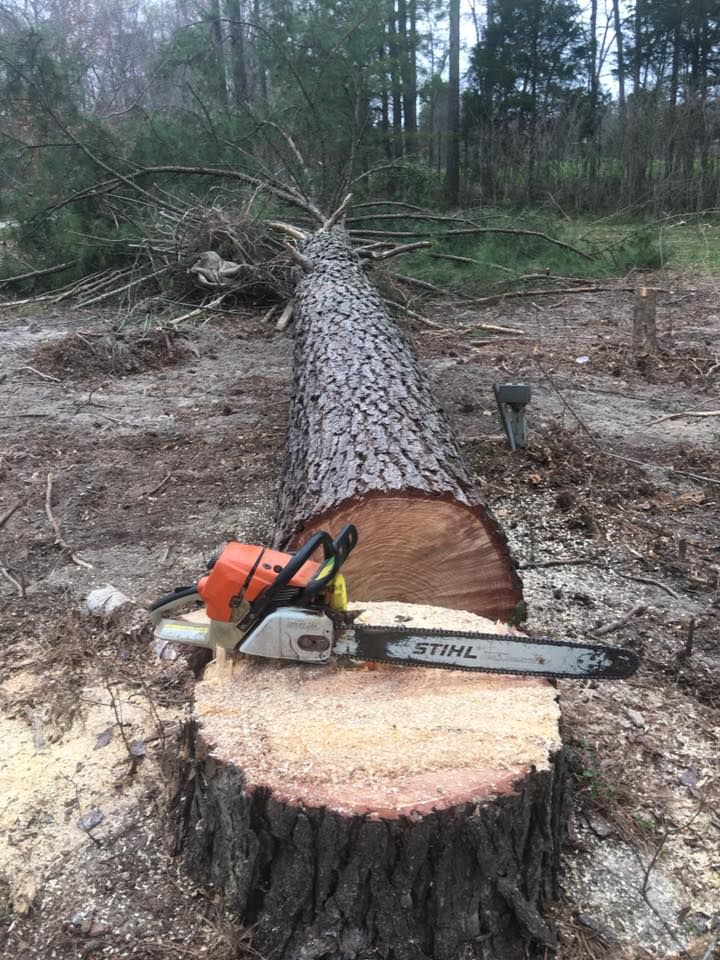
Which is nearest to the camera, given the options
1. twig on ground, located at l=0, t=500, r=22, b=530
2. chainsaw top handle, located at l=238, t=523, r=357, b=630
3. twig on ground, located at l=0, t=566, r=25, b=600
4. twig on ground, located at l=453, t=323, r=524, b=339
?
chainsaw top handle, located at l=238, t=523, r=357, b=630

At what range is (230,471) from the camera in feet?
14.2

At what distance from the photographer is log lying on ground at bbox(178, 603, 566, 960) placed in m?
1.55

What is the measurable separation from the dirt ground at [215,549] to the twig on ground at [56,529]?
15 millimetres

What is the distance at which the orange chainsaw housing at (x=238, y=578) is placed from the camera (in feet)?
5.84

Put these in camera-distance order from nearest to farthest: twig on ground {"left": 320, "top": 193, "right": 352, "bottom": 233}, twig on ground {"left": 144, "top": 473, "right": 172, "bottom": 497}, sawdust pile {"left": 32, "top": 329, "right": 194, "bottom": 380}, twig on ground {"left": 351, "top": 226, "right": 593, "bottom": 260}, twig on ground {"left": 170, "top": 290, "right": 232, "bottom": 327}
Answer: twig on ground {"left": 144, "top": 473, "right": 172, "bottom": 497}
sawdust pile {"left": 32, "top": 329, "right": 194, "bottom": 380}
twig on ground {"left": 170, "top": 290, "right": 232, "bottom": 327}
twig on ground {"left": 320, "top": 193, "right": 352, "bottom": 233}
twig on ground {"left": 351, "top": 226, "right": 593, "bottom": 260}

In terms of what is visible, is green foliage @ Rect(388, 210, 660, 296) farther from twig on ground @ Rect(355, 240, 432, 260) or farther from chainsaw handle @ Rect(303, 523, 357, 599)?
chainsaw handle @ Rect(303, 523, 357, 599)

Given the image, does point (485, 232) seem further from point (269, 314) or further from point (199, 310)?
point (199, 310)

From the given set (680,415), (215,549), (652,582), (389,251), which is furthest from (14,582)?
(389,251)

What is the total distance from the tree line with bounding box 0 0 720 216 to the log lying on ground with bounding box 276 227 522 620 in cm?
613

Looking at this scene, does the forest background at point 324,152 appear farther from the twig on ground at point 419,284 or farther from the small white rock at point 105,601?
the small white rock at point 105,601

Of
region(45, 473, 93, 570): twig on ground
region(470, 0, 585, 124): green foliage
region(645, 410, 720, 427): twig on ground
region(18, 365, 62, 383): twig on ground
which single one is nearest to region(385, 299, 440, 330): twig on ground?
region(645, 410, 720, 427): twig on ground

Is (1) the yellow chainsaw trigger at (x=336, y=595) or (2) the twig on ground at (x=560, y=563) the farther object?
(2) the twig on ground at (x=560, y=563)

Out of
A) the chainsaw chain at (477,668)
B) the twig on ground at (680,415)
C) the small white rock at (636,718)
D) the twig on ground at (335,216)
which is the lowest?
the small white rock at (636,718)

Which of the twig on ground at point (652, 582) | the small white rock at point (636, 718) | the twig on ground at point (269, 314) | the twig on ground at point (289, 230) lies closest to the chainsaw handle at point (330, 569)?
the small white rock at point (636, 718)
